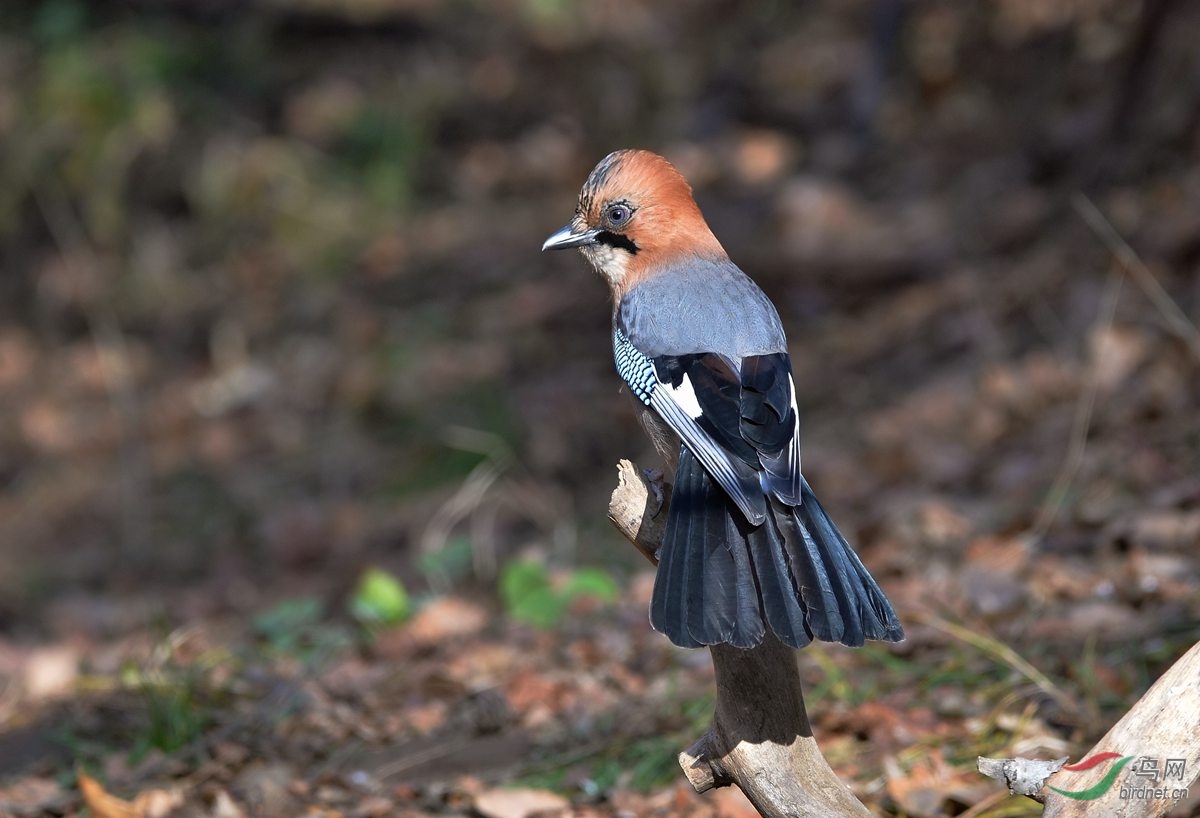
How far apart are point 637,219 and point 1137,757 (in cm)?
192

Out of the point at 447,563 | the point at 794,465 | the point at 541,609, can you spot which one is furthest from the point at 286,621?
the point at 794,465

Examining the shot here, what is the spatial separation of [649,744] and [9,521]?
16.7ft

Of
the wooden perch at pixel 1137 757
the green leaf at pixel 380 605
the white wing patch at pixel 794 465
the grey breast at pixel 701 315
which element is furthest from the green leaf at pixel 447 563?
the wooden perch at pixel 1137 757

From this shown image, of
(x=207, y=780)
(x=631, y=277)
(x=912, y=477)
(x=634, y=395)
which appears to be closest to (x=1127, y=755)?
(x=634, y=395)

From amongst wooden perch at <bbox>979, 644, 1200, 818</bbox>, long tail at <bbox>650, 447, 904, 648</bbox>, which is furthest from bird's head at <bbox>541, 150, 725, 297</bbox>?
wooden perch at <bbox>979, 644, 1200, 818</bbox>

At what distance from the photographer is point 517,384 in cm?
768

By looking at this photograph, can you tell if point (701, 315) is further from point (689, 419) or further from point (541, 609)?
point (541, 609)

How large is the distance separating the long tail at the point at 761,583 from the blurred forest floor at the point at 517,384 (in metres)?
0.79

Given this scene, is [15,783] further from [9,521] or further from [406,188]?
[406,188]

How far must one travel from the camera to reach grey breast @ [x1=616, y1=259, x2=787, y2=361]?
318 centimetres

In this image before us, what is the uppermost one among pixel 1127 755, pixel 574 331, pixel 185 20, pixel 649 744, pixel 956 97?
pixel 185 20

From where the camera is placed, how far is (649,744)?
137 inches

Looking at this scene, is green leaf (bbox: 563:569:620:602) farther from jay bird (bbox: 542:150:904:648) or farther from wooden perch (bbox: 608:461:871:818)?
wooden perch (bbox: 608:461:871:818)

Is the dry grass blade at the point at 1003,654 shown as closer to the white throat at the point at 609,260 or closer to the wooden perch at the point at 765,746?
the wooden perch at the point at 765,746
